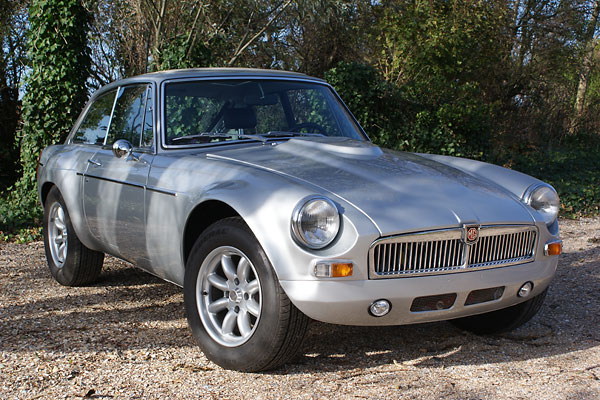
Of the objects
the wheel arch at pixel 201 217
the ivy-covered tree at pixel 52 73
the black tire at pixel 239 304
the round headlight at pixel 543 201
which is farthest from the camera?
the ivy-covered tree at pixel 52 73

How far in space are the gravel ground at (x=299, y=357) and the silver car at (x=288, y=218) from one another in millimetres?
205

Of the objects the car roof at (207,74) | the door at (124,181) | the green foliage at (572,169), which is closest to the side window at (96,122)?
the door at (124,181)

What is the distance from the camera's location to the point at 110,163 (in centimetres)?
453

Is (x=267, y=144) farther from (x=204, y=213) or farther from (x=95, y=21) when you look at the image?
(x=95, y=21)

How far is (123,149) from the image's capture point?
4.23 meters

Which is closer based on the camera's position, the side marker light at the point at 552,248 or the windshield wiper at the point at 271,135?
the side marker light at the point at 552,248

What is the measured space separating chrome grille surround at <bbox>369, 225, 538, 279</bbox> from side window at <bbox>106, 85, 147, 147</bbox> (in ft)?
7.04

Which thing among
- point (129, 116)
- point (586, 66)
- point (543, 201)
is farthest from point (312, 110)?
point (586, 66)

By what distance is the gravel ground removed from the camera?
314 centimetres

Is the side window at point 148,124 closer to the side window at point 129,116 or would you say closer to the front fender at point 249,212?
the side window at point 129,116

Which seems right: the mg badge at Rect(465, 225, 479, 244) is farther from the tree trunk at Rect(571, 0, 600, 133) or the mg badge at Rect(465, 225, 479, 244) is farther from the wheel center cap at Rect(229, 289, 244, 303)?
the tree trunk at Rect(571, 0, 600, 133)

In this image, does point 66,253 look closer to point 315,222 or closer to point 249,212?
point 249,212

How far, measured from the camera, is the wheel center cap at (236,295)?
3.40m

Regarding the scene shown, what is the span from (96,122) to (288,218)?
9.07 feet
